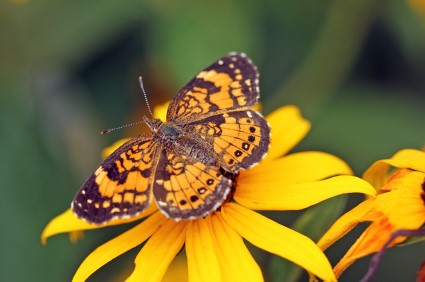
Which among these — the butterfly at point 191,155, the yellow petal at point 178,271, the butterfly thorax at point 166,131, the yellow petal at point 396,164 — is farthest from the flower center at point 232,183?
the yellow petal at point 178,271

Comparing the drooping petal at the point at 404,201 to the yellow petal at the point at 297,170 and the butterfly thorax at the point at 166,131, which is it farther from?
the butterfly thorax at the point at 166,131

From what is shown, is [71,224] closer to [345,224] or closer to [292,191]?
[292,191]

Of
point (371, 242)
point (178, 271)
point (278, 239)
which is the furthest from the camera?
point (178, 271)

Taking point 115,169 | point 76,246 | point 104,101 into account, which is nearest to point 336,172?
point 115,169

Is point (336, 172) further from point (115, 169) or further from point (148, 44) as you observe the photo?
point (148, 44)

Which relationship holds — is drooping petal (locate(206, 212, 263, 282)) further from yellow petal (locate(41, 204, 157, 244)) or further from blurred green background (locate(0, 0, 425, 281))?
blurred green background (locate(0, 0, 425, 281))

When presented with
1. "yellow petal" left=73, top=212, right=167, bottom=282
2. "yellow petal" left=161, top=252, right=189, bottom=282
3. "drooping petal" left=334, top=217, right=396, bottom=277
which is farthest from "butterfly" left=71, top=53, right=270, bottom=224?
"yellow petal" left=161, top=252, right=189, bottom=282

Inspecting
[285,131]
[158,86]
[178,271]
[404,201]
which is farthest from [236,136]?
[158,86]
